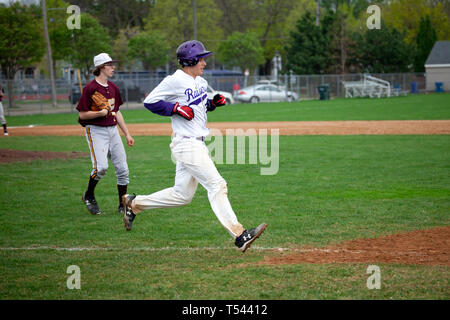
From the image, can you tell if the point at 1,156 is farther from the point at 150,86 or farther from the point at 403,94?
the point at 403,94

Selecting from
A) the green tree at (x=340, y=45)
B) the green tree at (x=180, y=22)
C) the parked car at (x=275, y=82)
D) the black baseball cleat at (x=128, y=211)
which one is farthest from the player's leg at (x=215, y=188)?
the green tree at (x=340, y=45)

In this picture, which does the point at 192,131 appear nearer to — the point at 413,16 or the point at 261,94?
the point at 261,94

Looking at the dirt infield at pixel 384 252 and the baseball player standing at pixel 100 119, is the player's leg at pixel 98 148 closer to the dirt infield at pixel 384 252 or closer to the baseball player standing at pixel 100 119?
the baseball player standing at pixel 100 119

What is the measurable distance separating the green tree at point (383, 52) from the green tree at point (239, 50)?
11452 millimetres

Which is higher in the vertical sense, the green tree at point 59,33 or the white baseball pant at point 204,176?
the green tree at point 59,33

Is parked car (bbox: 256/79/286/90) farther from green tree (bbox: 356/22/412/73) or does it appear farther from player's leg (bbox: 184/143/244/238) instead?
player's leg (bbox: 184/143/244/238)

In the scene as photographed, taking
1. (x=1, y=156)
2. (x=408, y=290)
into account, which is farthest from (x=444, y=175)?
(x=1, y=156)

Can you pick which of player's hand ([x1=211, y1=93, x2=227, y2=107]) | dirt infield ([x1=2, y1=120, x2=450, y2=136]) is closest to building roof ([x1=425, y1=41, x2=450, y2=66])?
dirt infield ([x1=2, y1=120, x2=450, y2=136])

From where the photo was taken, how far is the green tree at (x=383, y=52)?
57.1 m

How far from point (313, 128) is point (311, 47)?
124 ft

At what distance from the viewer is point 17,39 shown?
41156 mm

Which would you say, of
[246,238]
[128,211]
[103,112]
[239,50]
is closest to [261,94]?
[239,50]

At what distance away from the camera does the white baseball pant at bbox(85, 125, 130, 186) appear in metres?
8.34

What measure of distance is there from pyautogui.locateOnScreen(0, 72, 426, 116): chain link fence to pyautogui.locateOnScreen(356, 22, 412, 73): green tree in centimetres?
234
